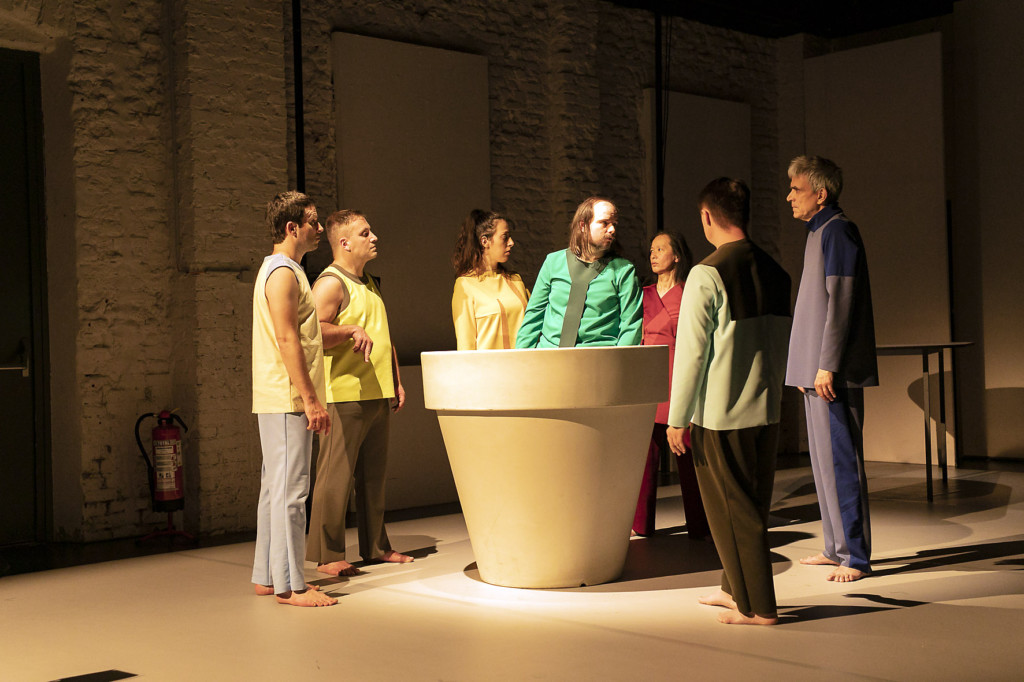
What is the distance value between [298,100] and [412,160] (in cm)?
91

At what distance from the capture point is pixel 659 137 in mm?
8812

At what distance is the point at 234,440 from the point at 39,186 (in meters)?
1.82

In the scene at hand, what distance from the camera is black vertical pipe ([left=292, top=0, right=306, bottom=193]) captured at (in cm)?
652

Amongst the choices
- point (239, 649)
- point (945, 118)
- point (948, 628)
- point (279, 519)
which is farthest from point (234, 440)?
point (945, 118)

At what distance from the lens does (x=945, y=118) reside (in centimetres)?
883

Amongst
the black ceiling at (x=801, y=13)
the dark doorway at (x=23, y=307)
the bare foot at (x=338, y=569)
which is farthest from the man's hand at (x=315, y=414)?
the black ceiling at (x=801, y=13)

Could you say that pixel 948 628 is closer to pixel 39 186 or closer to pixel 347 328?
pixel 347 328

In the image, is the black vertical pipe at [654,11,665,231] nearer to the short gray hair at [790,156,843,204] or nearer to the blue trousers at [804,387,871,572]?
the short gray hair at [790,156,843,204]

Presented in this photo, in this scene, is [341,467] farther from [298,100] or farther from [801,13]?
[801,13]

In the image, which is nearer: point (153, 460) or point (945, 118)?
point (153, 460)

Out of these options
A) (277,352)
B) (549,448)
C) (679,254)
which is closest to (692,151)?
(679,254)

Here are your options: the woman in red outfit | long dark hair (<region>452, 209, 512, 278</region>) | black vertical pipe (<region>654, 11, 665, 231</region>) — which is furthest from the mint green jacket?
black vertical pipe (<region>654, 11, 665, 231</region>)

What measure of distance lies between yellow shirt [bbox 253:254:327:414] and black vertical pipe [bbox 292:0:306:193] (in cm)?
261

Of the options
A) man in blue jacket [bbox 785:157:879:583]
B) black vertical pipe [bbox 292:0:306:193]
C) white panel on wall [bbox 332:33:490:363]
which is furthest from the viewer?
white panel on wall [bbox 332:33:490:363]
